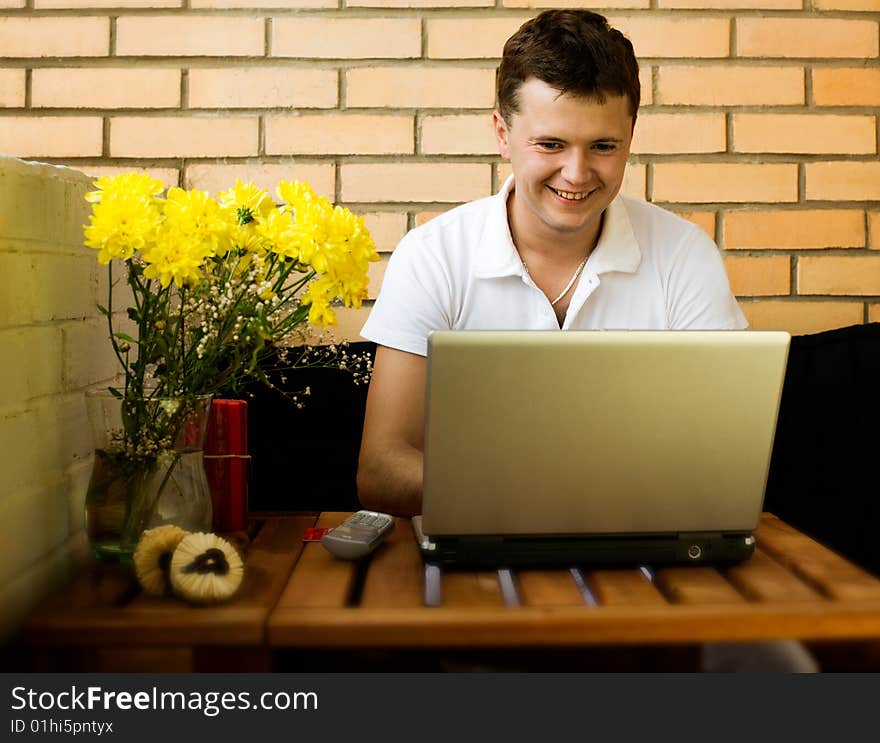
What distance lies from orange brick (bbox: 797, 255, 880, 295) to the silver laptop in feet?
3.88

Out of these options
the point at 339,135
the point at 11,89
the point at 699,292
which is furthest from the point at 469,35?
→ the point at 11,89

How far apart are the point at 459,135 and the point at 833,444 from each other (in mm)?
1013

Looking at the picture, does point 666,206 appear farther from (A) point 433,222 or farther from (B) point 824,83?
(A) point 433,222

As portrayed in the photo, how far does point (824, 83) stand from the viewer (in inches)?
78.2

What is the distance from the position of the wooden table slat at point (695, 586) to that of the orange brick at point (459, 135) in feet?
4.01

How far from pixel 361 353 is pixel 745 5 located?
115 cm

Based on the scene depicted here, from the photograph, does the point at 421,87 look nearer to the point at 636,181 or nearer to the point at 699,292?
the point at 636,181

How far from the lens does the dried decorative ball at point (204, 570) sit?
88cm

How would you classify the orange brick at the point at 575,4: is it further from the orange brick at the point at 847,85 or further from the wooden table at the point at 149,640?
the wooden table at the point at 149,640

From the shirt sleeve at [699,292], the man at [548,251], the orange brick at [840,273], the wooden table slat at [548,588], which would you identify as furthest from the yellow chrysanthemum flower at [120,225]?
the orange brick at [840,273]

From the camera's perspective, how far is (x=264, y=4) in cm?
194

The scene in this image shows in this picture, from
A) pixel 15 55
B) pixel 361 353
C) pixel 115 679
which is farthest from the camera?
pixel 15 55

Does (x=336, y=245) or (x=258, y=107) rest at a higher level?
(x=258, y=107)

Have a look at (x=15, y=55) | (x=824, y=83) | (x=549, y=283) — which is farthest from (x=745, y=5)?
(x=15, y=55)
